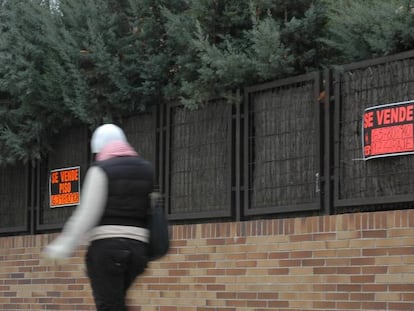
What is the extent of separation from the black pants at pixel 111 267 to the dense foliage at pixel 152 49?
12.0 ft

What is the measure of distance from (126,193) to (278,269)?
349 centimetres

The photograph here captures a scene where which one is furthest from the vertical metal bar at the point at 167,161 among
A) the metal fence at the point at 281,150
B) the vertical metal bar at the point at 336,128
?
the vertical metal bar at the point at 336,128

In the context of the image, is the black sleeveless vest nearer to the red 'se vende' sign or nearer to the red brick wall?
the red brick wall

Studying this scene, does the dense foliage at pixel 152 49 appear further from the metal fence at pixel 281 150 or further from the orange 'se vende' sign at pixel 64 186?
the orange 'se vende' sign at pixel 64 186

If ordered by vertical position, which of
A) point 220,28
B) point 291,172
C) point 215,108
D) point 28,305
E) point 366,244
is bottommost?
point 28,305

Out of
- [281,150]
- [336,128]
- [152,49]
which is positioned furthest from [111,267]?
[152,49]

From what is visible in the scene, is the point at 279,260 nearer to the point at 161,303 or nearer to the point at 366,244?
the point at 366,244

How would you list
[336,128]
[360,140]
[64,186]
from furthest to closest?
1. [64,186]
2. [336,128]
3. [360,140]

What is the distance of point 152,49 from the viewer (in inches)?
430

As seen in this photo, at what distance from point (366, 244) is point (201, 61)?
8.84 ft

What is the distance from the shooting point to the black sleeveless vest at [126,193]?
Result: 20.8 feet

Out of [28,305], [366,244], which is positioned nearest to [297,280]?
[366,244]

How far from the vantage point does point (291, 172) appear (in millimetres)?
9703

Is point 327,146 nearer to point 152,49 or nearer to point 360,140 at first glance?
point 360,140
